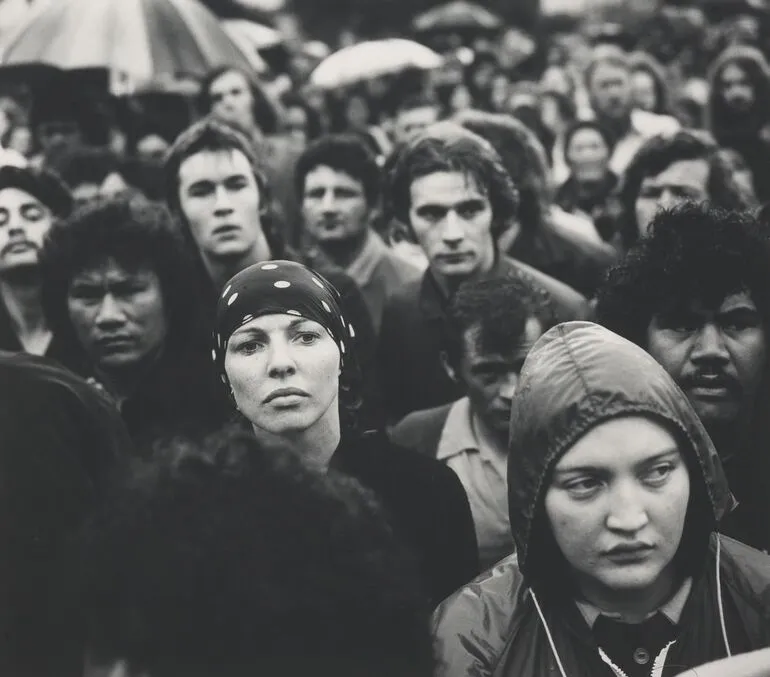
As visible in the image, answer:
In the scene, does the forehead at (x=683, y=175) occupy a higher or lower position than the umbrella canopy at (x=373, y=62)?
Result: lower

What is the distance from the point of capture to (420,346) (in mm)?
4652

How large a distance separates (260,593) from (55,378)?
147cm

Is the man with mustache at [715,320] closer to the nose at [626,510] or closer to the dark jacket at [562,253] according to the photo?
the nose at [626,510]

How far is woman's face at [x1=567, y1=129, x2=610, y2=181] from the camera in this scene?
8.08 meters

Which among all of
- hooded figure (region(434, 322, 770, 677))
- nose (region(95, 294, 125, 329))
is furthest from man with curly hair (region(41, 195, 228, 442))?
hooded figure (region(434, 322, 770, 677))

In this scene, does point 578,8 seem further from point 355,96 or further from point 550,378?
point 550,378

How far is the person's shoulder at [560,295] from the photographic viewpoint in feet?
14.6

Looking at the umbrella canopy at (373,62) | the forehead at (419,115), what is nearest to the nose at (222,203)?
the forehead at (419,115)

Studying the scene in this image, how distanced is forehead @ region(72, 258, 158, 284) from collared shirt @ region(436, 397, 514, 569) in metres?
1.25

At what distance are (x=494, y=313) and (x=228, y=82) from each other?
434cm

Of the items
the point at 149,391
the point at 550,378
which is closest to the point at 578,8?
the point at 149,391

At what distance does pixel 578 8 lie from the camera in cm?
1955

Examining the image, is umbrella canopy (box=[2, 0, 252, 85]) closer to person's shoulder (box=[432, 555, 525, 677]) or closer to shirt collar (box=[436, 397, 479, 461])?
shirt collar (box=[436, 397, 479, 461])

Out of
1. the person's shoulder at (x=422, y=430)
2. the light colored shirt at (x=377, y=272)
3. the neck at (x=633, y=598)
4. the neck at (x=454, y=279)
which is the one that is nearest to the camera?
the neck at (x=633, y=598)
